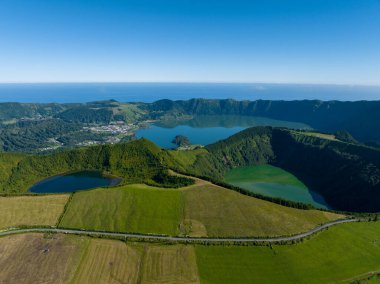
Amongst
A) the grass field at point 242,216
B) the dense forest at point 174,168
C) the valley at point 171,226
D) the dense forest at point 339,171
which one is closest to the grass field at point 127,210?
the valley at point 171,226

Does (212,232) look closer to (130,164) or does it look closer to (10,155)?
(130,164)

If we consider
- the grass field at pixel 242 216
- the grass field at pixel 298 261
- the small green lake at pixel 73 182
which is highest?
the grass field at pixel 242 216

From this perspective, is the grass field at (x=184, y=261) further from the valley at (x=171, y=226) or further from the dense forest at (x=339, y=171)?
the dense forest at (x=339, y=171)

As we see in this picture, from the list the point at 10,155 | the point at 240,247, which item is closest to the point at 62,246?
the point at 240,247

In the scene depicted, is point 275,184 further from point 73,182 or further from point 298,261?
point 73,182

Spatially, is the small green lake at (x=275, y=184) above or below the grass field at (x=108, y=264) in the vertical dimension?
below


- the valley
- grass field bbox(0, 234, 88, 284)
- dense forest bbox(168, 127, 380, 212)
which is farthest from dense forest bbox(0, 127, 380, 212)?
grass field bbox(0, 234, 88, 284)

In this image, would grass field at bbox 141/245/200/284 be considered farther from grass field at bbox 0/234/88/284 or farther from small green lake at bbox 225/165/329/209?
small green lake at bbox 225/165/329/209
